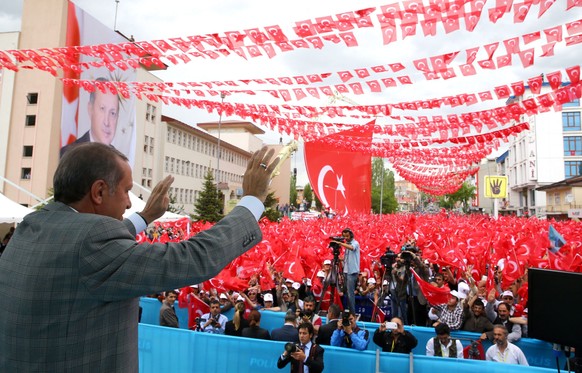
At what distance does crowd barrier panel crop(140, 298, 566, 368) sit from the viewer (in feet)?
18.2

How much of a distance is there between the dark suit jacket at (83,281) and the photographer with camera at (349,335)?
4132 mm

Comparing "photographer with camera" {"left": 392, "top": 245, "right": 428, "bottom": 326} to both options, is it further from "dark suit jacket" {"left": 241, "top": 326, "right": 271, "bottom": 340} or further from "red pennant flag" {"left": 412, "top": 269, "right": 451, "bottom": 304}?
"dark suit jacket" {"left": 241, "top": 326, "right": 271, "bottom": 340}

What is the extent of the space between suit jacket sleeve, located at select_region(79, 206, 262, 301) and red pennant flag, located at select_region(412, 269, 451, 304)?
6153 mm

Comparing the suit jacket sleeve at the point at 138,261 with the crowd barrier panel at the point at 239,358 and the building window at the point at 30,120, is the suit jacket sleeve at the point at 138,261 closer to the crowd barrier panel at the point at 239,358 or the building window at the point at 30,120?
the crowd barrier panel at the point at 239,358

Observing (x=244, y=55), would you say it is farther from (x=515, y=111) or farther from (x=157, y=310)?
(x=515, y=111)

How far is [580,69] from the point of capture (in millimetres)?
6672

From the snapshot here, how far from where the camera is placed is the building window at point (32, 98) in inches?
1042

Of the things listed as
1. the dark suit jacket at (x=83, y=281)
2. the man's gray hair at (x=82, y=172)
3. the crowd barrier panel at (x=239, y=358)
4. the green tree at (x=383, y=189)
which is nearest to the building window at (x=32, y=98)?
the crowd barrier panel at (x=239, y=358)

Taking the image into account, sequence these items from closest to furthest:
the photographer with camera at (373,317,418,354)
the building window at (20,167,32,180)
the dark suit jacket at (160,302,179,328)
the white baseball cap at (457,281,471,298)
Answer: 1. the photographer with camera at (373,317,418,354)
2. the dark suit jacket at (160,302,179,328)
3. the white baseball cap at (457,281,471,298)
4. the building window at (20,167,32,180)

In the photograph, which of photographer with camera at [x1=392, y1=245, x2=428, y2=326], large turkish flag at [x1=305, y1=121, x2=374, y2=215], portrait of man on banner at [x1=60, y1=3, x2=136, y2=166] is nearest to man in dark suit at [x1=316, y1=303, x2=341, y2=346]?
photographer with camera at [x1=392, y1=245, x2=428, y2=326]

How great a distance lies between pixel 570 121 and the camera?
51062 mm

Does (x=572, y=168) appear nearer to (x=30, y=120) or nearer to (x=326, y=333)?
(x=30, y=120)

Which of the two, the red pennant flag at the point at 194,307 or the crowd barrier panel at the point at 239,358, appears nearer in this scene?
the crowd barrier panel at the point at 239,358

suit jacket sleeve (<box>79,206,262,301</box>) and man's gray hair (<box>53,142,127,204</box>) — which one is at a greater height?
man's gray hair (<box>53,142,127,204</box>)
